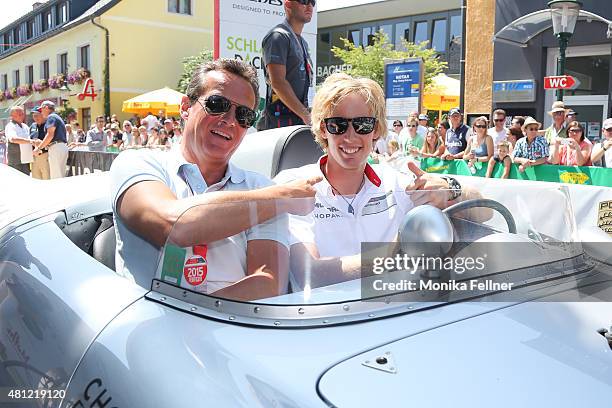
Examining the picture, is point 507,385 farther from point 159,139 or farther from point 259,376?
point 159,139

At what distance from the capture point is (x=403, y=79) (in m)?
9.15

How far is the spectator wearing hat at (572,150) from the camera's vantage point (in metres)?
7.03

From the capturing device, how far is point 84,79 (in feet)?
102

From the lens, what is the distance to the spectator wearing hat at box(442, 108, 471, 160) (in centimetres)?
883

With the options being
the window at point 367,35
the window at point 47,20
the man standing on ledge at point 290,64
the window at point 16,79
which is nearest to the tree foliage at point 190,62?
the window at point 367,35

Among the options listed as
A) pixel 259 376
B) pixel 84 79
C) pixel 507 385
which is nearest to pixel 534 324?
pixel 507 385

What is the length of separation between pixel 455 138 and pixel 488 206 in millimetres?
7411

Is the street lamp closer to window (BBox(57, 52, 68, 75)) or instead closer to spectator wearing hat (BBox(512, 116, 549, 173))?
spectator wearing hat (BBox(512, 116, 549, 173))

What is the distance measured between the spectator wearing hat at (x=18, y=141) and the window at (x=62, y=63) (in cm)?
2487

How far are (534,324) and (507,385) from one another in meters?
0.30

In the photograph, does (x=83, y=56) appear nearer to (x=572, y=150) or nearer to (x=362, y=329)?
(x=572, y=150)

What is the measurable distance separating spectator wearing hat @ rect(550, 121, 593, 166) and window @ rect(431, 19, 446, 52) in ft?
80.9

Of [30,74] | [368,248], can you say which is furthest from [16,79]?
[368,248]

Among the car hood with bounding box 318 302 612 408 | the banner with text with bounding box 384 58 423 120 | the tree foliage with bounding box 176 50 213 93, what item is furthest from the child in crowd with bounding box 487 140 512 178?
the tree foliage with bounding box 176 50 213 93
